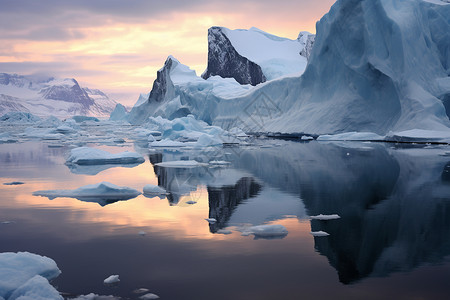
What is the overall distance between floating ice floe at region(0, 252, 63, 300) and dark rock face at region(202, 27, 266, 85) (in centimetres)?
5530

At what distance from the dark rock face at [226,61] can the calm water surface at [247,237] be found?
51.0 metres

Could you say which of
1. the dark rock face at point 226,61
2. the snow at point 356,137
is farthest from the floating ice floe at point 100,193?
the dark rock face at point 226,61

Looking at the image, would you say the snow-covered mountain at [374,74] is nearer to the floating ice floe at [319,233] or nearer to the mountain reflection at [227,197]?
the mountain reflection at [227,197]

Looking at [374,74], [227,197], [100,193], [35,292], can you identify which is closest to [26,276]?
[35,292]

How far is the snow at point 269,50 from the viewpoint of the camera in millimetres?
55250

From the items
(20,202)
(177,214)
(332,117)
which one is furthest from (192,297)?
(332,117)

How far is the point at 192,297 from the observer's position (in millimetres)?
3236

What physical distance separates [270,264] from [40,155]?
42.6 feet

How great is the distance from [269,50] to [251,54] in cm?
→ 239

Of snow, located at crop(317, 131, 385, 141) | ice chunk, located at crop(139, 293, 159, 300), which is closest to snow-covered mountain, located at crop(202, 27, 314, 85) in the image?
snow, located at crop(317, 131, 385, 141)

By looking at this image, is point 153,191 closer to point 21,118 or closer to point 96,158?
point 96,158

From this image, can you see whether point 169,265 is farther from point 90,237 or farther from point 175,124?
point 175,124

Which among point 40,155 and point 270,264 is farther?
point 40,155

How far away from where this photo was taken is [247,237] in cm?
484
